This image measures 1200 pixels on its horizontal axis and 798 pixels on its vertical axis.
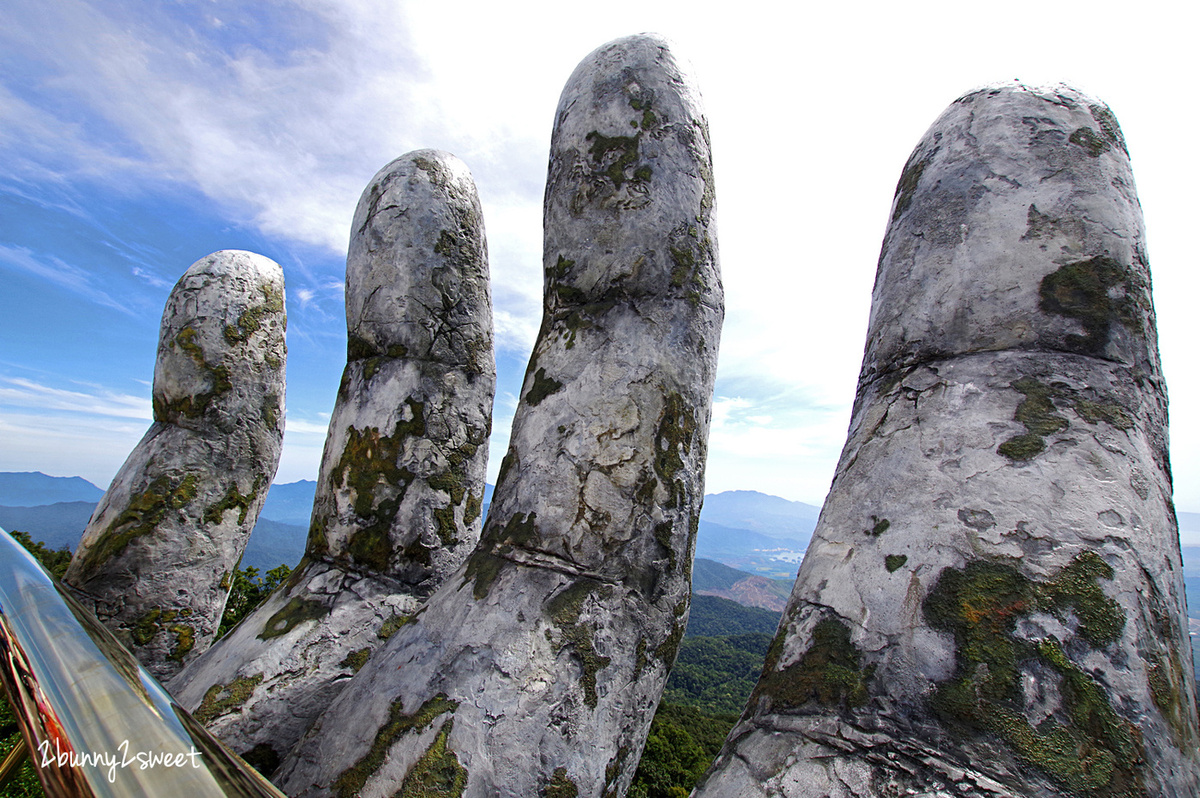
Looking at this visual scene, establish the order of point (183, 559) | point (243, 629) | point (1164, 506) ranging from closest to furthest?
point (1164, 506) < point (243, 629) < point (183, 559)

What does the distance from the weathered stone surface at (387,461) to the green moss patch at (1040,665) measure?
2598 millimetres

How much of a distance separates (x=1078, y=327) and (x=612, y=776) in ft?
6.56

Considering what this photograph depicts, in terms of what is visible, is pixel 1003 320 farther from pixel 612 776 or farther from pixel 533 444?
pixel 612 776

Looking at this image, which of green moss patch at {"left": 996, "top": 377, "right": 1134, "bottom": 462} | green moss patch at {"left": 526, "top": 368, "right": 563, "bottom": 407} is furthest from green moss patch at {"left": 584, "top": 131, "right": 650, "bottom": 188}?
green moss patch at {"left": 996, "top": 377, "right": 1134, "bottom": 462}

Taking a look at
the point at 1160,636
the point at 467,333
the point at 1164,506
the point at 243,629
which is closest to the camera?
the point at 1160,636

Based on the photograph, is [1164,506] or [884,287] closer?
[1164,506]

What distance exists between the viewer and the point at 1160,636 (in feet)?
4.25

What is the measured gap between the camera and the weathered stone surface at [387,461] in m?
2.85

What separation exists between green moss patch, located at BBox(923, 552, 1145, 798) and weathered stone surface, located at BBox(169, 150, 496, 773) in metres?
2.60

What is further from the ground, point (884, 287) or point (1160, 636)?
point (884, 287)

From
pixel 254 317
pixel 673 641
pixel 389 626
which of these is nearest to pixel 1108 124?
pixel 673 641

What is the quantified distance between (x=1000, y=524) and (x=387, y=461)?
283 centimetres

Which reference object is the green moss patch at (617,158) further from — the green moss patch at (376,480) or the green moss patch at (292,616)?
the green moss patch at (292,616)

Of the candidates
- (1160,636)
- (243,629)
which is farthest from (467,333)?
(1160,636)
